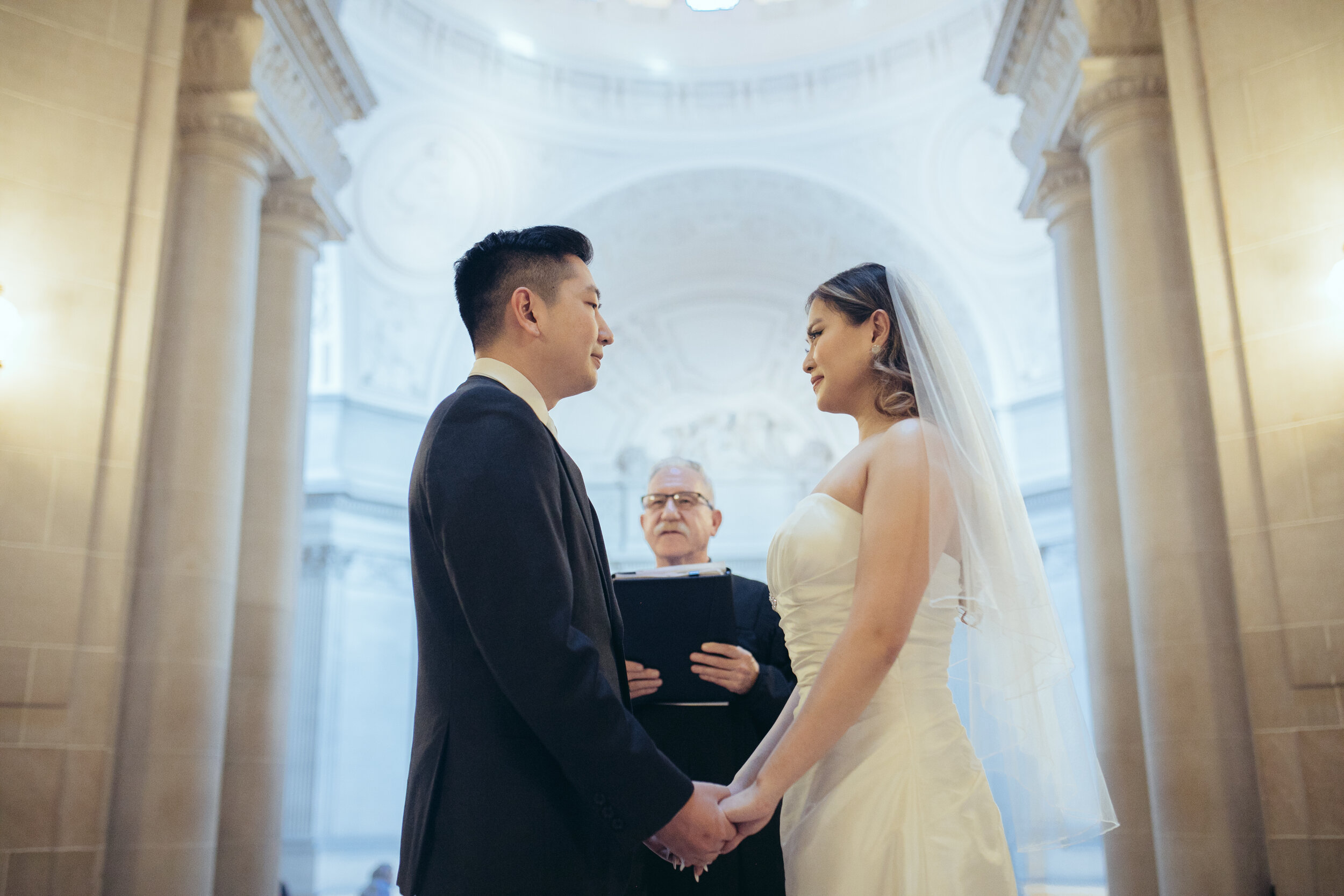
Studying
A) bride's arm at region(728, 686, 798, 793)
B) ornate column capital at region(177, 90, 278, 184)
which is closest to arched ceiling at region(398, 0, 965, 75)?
ornate column capital at region(177, 90, 278, 184)

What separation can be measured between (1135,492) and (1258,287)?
1178 mm

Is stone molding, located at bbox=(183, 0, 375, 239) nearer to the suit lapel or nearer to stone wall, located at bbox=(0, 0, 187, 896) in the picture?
stone wall, located at bbox=(0, 0, 187, 896)

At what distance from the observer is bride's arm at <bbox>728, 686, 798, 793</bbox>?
2979mm

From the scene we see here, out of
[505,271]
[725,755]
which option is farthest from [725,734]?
[505,271]

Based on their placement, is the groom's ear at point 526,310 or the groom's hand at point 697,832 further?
the groom's ear at point 526,310

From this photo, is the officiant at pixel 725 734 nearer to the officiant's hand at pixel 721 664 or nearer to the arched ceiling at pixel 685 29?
the officiant's hand at pixel 721 664

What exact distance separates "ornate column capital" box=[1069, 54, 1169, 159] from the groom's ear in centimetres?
434

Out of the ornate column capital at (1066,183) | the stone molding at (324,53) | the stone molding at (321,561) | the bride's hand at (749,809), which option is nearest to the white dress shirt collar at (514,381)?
the bride's hand at (749,809)

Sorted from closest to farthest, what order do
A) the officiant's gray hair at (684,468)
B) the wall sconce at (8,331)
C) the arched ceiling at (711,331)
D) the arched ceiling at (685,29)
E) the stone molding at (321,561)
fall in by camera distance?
the wall sconce at (8,331)
the officiant's gray hair at (684,468)
the stone molding at (321,561)
the arched ceiling at (685,29)
the arched ceiling at (711,331)

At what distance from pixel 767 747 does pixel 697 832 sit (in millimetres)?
699

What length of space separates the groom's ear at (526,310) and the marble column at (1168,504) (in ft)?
12.5

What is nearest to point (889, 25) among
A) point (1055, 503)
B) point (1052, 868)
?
point (1055, 503)

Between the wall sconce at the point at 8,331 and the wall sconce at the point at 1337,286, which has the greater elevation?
the wall sconce at the point at 1337,286

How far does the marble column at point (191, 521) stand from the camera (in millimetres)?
5160
